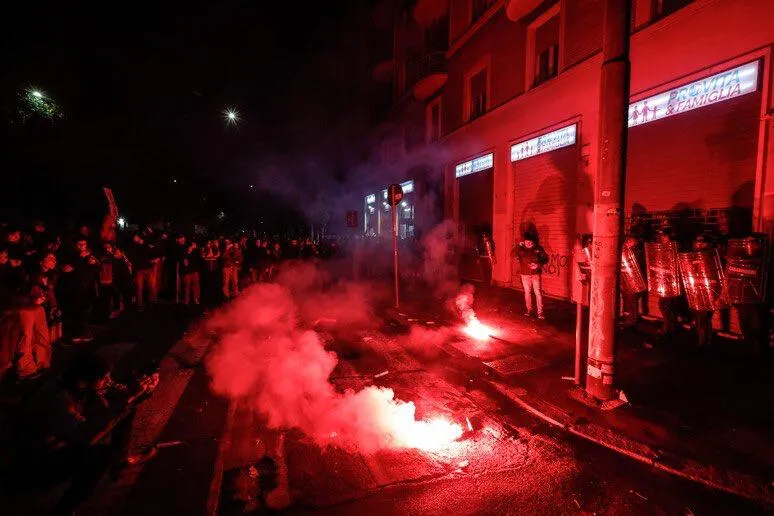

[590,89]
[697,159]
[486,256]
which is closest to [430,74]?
[486,256]

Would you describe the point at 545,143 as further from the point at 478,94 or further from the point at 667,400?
the point at 667,400

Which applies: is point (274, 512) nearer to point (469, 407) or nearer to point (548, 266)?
point (469, 407)

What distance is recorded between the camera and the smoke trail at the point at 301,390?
412 centimetres

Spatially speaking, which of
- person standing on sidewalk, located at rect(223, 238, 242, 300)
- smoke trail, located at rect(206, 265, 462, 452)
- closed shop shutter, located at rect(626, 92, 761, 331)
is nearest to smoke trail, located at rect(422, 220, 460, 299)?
person standing on sidewalk, located at rect(223, 238, 242, 300)

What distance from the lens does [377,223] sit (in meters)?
28.8

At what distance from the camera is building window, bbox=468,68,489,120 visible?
15000 mm

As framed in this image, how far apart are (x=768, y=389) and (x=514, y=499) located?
4200 mm

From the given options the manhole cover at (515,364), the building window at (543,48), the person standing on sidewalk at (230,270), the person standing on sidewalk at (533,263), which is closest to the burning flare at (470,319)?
the manhole cover at (515,364)

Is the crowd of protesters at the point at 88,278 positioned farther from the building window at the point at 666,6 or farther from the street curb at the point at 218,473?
the building window at the point at 666,6

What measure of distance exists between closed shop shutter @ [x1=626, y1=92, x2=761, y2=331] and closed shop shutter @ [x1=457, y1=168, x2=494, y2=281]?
5868mm

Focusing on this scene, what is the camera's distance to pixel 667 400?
15.8ft

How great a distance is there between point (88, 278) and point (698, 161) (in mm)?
11624

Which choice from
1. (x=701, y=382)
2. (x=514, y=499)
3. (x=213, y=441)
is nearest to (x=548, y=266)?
(x=701, y=382)

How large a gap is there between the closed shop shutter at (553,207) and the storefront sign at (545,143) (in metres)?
0.14
